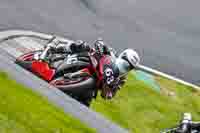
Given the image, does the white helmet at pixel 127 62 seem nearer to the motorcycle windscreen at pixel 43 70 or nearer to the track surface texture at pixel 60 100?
the motorcycle windscreen at pixel 43 70

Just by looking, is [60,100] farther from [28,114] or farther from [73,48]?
[73,48]

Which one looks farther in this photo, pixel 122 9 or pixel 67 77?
pixel 122 9

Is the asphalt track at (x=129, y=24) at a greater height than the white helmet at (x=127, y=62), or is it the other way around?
the white helmet at (x=127, y=62)

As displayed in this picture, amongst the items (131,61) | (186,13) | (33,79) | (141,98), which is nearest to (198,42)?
(186,13)

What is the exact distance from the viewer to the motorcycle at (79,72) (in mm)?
11102

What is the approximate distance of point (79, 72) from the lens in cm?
1130

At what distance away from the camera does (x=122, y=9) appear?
2112 centimetres

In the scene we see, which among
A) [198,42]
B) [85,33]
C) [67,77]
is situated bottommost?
[198,42]

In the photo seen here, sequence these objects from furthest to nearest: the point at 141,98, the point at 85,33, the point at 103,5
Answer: the point at 103,5 < the point at 85,33 < the point at 141,98

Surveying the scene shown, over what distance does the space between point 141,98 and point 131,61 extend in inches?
140

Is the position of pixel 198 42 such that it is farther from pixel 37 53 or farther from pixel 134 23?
pixel 37 53

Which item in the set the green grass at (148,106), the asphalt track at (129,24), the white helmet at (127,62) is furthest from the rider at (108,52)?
the asphalt track at (129,24)

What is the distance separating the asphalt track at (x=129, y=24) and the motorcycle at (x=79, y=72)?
3950 millimetres

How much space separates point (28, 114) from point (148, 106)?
6.47 m
